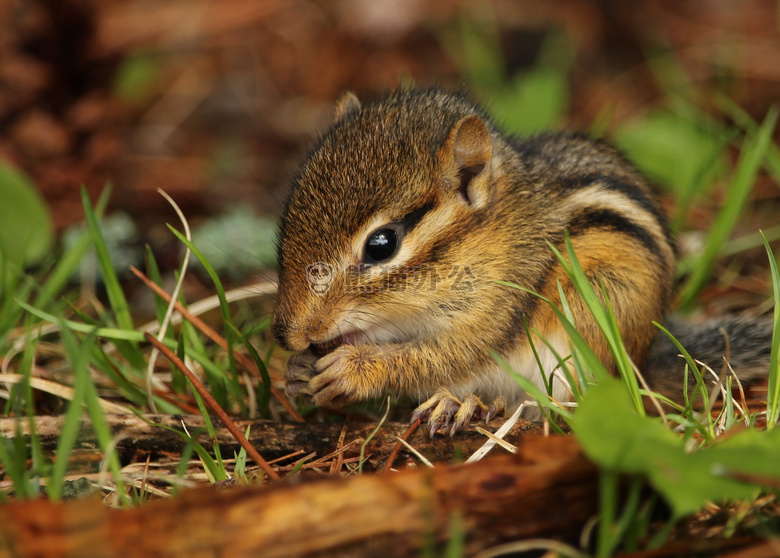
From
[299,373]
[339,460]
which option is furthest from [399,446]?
[299,373]

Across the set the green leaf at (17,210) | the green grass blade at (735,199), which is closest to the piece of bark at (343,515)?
the green grass blade at (735,199)

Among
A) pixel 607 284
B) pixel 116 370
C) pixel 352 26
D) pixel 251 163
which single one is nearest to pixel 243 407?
pixel 116 370

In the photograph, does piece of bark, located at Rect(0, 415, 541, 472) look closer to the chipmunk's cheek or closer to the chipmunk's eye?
the chipmunk's cheek

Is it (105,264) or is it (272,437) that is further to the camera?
(105,264)

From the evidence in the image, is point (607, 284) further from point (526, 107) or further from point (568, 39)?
point (568, 39)

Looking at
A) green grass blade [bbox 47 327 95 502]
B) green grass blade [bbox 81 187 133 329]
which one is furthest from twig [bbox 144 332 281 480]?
green grass blade [bbox 47 327 95 502]

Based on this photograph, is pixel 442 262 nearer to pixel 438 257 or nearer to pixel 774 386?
pixel 438 257
